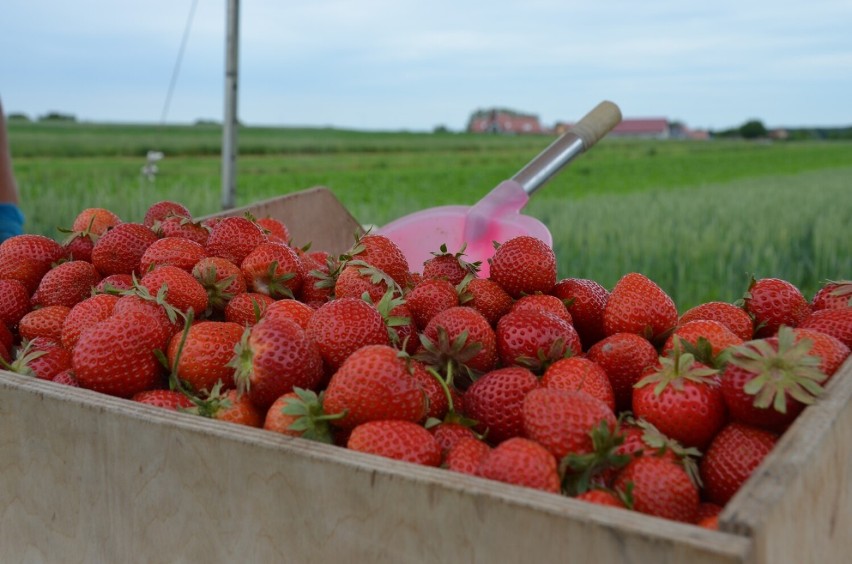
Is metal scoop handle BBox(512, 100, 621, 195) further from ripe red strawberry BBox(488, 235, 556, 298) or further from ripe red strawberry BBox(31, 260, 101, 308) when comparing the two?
ripe red strawberry BBox(31, 260, 101, 308)

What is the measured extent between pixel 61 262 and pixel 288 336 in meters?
0.65

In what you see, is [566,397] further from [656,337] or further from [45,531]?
[45,531]

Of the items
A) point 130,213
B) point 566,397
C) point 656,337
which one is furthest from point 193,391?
point 130,213

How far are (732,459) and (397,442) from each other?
0.32m

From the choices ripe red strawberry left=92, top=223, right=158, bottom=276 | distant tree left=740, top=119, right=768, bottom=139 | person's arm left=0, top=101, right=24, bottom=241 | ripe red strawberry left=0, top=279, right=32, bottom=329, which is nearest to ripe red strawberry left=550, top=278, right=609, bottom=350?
ripe red strawberry left=92, top=223, right=158, bottom=276

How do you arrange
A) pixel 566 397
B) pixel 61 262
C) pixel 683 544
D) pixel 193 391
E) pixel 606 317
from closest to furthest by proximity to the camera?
1. pixel 683 544
2. pixel 566 397
3. pixel 193 391
4. pixel 606 317
5. pixel 61 262

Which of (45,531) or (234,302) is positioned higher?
(234,302)

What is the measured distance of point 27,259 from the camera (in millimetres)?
1323

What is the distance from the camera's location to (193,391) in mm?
972

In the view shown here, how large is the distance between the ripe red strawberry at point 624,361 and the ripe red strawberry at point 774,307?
22 cm

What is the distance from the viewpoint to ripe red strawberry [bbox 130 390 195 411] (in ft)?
3.02

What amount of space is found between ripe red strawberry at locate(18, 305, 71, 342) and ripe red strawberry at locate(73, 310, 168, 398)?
8.5 inches

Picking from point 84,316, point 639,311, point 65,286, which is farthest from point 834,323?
point 65,286

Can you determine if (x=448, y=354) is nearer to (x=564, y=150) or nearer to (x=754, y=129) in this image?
(x=564, y=150)
